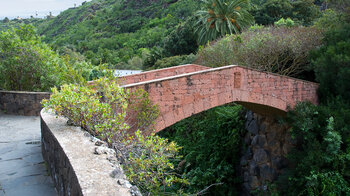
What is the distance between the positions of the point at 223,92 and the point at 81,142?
4.60 m

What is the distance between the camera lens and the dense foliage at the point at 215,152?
11.5 meters

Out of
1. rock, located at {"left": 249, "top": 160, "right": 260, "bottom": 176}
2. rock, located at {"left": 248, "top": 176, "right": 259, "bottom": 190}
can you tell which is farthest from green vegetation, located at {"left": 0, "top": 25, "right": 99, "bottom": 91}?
rock, located at {"left": 248, "top": 176, "right": 259, "bottom": 190}

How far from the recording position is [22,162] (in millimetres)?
5633

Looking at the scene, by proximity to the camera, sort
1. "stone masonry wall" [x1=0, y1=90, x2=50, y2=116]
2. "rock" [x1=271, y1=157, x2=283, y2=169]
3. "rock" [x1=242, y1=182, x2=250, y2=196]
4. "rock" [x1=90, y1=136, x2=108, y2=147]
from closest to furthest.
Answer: "rock" [x1=90, y1=136, x2=108, y2=147]
"stone masonry wall" [x1=0, y1=90, x2=50, y2=116]
"rock" [x1=271, y1=157, x2=283, y2=169]
"rock" [x1=242, y1=182, x2=250, y2=196]

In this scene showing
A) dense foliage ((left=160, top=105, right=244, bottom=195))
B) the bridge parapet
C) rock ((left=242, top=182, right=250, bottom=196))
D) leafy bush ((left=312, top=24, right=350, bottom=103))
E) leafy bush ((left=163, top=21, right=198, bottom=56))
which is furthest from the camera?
leafy bush ((left=163, top=21, right=198, bottom=56))

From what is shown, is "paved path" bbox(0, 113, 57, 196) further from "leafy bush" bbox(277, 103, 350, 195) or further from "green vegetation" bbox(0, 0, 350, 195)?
"leafy bush" bbox(277, 103, 350, 195)

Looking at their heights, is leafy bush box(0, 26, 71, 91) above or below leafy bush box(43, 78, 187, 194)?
above

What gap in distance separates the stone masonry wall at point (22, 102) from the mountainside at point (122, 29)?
22150mm

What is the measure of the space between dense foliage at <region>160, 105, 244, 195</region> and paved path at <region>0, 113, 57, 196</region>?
5.36 metres

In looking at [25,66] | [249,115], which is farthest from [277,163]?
[25,66]

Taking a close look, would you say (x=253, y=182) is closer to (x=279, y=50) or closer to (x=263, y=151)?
(x=263, y=151)

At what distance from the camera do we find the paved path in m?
4.49

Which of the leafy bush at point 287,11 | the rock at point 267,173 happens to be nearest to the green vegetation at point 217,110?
Result: the rock at point 267,173

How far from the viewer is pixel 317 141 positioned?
8305 mm
